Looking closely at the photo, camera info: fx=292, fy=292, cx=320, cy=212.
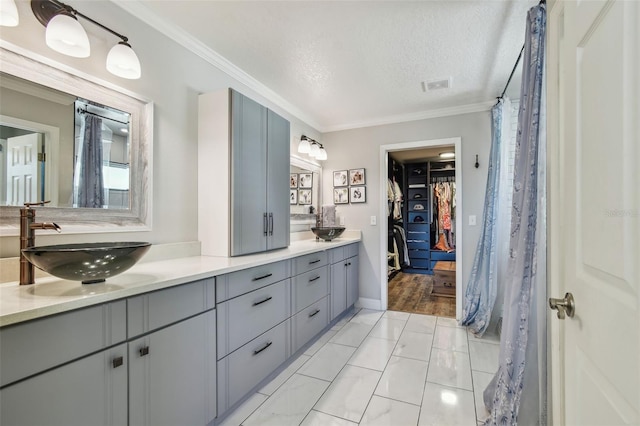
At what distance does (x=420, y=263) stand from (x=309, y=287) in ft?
13.0

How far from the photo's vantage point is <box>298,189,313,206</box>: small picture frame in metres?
3.55

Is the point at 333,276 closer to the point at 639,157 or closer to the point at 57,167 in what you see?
the point at 57,167

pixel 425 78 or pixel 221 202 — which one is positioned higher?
pixel 425 78

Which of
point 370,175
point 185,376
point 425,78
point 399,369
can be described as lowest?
point 399,369

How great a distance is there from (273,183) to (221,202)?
57cm

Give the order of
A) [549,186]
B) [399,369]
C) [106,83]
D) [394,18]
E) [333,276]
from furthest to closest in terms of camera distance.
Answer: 1. [333,276]
2. [399,369]
3. [394,18]
4. [106,83]
5. [549,186]

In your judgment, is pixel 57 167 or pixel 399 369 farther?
pixel 399 369

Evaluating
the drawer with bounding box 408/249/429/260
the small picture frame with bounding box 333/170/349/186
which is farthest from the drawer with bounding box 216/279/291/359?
the drawer with bounding box 408/249/429/260

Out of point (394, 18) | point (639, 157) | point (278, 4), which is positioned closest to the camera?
point (639, 157)

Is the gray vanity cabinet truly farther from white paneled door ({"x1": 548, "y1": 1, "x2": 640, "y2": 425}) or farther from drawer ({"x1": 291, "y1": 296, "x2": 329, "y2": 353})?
white paneled door ({"x1": 548, "y1": 1, "x2": 640, "y2": 425})

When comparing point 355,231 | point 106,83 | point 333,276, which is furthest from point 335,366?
point 106,83

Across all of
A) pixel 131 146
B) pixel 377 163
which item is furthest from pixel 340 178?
pixel 131 146

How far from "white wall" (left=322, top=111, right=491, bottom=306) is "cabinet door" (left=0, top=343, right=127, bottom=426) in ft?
9.88

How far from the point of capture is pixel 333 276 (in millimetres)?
3092
